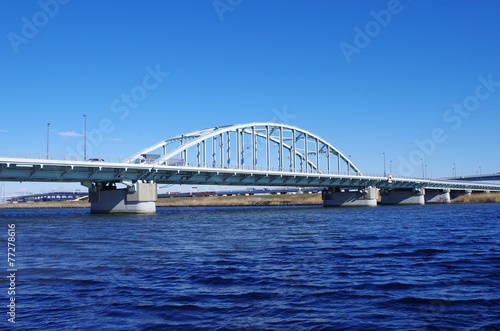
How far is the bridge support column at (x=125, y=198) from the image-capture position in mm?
69375

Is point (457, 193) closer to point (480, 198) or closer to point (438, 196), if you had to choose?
point (480, 198)

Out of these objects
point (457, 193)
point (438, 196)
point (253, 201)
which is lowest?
point (253, 201)

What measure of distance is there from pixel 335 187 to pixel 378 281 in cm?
10217

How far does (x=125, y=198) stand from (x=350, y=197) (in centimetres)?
5956

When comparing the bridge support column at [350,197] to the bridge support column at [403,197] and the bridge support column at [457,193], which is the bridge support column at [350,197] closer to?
the bridge support column at [403,197]

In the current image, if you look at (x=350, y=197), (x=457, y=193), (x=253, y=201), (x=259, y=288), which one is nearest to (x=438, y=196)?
(x=457, y=193)

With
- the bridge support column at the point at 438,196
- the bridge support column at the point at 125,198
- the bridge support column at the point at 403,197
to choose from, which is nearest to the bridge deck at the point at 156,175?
the bridge support column at the point at 125,198

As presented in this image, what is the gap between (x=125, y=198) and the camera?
69.9m

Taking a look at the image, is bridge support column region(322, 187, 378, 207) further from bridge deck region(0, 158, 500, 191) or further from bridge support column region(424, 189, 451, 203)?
bridge support column region(424, 189, 451, 203)

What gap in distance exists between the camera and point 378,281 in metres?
14.0

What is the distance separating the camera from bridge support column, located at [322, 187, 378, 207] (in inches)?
4417

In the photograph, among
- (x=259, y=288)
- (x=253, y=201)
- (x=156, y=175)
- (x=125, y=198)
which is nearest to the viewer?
(x=259, y=288)

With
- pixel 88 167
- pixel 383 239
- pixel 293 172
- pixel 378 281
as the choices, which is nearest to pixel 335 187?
pixel 293 172

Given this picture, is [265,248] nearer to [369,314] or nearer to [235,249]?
[235,249]
